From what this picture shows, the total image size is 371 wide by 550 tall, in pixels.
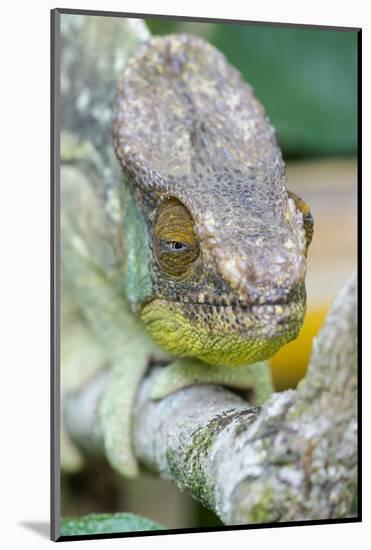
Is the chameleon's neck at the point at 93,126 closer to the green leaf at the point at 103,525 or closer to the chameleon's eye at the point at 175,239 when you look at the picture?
the chameleon's eye at the point at 175,239

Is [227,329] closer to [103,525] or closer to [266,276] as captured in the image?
[266,276]

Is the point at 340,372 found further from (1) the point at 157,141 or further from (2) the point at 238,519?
(1) the point at 157,141

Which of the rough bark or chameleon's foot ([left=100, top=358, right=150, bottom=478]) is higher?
chameleon's foot ([left=100, top=358, right=150, bottom=478])

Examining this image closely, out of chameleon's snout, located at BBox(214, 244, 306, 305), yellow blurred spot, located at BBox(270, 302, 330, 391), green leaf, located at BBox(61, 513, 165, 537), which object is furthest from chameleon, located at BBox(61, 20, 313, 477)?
yellow blurred spot, located at BBox(270, 302, 330, 391)

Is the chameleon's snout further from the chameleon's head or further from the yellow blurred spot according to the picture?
the yellow blurred spot

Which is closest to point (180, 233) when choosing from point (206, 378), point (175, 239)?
point (175, 239)

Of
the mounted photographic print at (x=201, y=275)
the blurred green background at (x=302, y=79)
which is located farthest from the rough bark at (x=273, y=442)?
the blurred green background at (x=302, y=79)

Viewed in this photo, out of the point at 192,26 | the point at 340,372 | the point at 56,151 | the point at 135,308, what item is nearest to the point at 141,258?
the point at 135,308
